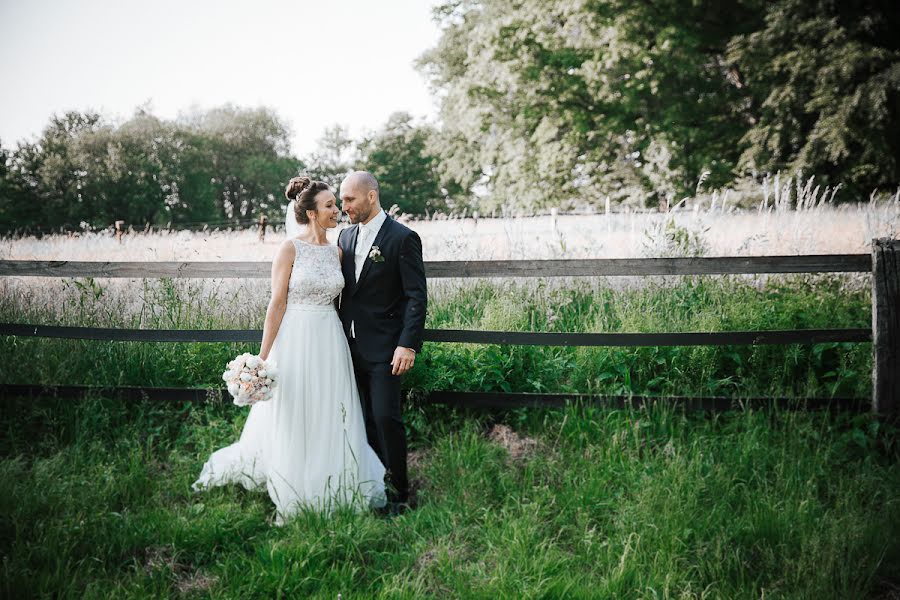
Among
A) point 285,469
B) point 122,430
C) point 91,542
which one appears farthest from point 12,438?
point 285,469

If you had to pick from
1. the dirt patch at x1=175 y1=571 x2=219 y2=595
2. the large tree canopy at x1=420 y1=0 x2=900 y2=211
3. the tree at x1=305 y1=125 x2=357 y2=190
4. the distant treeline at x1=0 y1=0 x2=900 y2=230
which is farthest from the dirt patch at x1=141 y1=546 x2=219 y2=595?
the tree at x1=305 y1=125 x2=357 y2=190

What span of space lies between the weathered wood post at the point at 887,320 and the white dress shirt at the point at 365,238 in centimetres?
357

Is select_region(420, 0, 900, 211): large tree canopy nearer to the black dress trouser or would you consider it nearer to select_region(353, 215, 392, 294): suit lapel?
select_region(353, 215, 392, 294): suit lapel

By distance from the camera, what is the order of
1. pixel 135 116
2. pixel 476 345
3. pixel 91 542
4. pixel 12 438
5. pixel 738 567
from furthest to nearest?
pixel 135 116, pixel 476 345, pixel 12 438, pixel 91 542, pixel 738 567

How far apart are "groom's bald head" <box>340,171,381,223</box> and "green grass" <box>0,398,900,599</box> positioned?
1.77 meters

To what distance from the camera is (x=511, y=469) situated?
406cm

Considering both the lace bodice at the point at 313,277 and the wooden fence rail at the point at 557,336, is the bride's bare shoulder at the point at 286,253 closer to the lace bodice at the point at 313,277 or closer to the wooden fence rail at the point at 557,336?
the lace bodice at the point at 313,277

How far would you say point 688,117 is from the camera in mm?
20688

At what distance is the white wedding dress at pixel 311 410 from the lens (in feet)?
Answer: 12.3

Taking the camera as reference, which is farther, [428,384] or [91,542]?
[428,384]

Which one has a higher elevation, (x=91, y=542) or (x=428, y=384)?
(x=428, y=384)

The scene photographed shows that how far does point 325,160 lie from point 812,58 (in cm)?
5228

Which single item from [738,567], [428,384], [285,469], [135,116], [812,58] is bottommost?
[738,567]

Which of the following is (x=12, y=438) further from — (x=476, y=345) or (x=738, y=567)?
(x=738, y=567)
